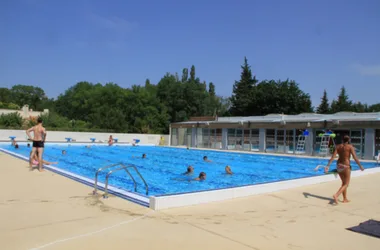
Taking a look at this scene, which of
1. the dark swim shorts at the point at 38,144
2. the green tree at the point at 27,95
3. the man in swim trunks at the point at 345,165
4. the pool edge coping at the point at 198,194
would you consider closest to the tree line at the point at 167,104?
the green tree at the point at 27,95

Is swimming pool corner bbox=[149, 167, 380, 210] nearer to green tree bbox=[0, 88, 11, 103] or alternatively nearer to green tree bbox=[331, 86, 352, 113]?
green tree bbox=[331, 86, 352, 113]

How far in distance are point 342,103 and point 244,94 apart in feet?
66.1

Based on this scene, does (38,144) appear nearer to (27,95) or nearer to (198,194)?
(198,194)

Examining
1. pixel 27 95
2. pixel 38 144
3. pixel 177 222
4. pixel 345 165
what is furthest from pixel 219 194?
pixel 27 95

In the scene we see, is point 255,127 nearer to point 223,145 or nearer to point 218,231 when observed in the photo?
point 223,145

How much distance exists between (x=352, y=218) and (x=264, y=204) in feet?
5.82

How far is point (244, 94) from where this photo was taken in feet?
172

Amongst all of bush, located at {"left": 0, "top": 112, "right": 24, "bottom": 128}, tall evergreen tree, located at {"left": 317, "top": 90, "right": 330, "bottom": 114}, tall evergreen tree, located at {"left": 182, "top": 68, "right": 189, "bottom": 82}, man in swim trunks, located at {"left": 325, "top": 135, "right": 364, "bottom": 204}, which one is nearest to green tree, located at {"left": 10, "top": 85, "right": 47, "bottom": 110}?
tall evergreen tree, located at {"left": 182, "top": 68, "right": 189, "bottom": 82}

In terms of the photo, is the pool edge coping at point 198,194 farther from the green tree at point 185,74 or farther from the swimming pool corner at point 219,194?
the green tree at point 185,74

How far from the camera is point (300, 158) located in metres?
21.3

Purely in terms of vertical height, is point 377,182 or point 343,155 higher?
point 343,155

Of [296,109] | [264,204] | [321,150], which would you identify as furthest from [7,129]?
[296,109]

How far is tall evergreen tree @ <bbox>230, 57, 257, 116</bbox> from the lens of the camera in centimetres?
4962

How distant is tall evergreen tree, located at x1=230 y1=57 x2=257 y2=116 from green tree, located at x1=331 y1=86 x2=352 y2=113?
1580 cm
